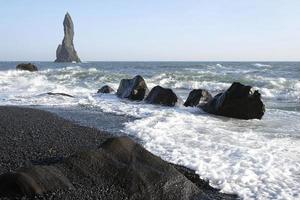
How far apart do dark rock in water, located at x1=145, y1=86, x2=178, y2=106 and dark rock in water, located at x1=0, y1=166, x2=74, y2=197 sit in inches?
398

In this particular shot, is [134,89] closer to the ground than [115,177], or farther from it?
closer to the ground

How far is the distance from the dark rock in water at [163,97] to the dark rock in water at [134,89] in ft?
2.82

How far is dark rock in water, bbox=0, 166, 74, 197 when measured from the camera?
423cm

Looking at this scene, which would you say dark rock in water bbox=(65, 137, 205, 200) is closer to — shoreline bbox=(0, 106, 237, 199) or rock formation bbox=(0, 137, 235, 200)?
rock formation bbox=(0, 137, 235, 200)

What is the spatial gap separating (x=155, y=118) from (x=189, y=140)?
10.2 feet

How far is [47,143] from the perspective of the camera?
273 inches

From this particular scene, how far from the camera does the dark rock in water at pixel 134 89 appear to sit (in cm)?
1638

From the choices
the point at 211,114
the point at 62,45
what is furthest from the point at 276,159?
the point at 62,45

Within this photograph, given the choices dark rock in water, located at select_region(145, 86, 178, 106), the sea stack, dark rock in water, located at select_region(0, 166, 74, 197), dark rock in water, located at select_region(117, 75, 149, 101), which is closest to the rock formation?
dark rock in water, located at select_region(0, 166, 74, 197)

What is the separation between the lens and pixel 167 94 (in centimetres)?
1481

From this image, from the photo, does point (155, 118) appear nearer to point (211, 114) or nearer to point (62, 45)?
point (211, 114)

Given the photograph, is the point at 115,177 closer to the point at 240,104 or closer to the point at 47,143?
the point at 47,143

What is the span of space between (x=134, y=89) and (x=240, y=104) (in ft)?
18.5

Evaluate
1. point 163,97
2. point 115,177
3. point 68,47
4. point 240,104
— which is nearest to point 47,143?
point 115,177
